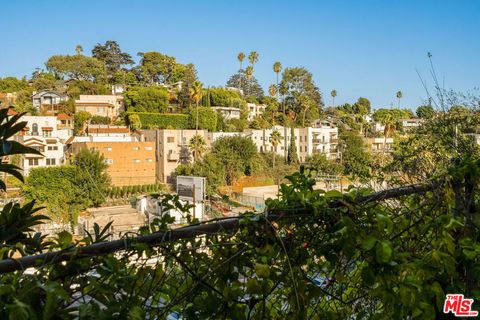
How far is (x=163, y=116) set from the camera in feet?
132

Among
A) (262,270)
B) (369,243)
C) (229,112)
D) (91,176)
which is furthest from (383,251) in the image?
(229,112)

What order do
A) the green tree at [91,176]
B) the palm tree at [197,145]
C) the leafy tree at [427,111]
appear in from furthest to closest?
the palm tree at [197,145]
the green tree at [91,176]
the leafy tree at [427,111]

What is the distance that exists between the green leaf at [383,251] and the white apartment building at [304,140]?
38908 millimetres

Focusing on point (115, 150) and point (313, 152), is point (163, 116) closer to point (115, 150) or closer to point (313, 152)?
point (115, 150)

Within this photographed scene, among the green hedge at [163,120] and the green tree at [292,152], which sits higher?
the green hedge at [163,120]

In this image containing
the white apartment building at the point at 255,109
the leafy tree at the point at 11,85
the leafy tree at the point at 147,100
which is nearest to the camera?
the leafy tree at the point at 147,100

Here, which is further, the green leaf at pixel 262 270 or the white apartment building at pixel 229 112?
the white apartment building at pixel 229 112

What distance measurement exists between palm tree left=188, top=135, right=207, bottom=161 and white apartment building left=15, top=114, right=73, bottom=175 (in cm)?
→ 843

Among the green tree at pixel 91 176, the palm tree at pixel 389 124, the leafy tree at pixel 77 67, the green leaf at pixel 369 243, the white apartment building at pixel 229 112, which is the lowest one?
the green tree at pixel 91 176

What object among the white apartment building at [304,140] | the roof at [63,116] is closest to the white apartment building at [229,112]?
the white apartment building at [304,140]

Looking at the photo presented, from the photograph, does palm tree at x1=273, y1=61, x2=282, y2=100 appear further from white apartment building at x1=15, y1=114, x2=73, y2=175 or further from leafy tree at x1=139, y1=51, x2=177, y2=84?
white apartment building at x1=15, y1=114, x2=73, y2=175

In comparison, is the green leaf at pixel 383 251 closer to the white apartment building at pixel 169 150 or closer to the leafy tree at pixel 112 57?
the white apartment building at pixel 169 150

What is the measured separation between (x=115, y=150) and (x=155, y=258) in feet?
99.0

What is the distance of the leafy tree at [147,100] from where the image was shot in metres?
42.2
